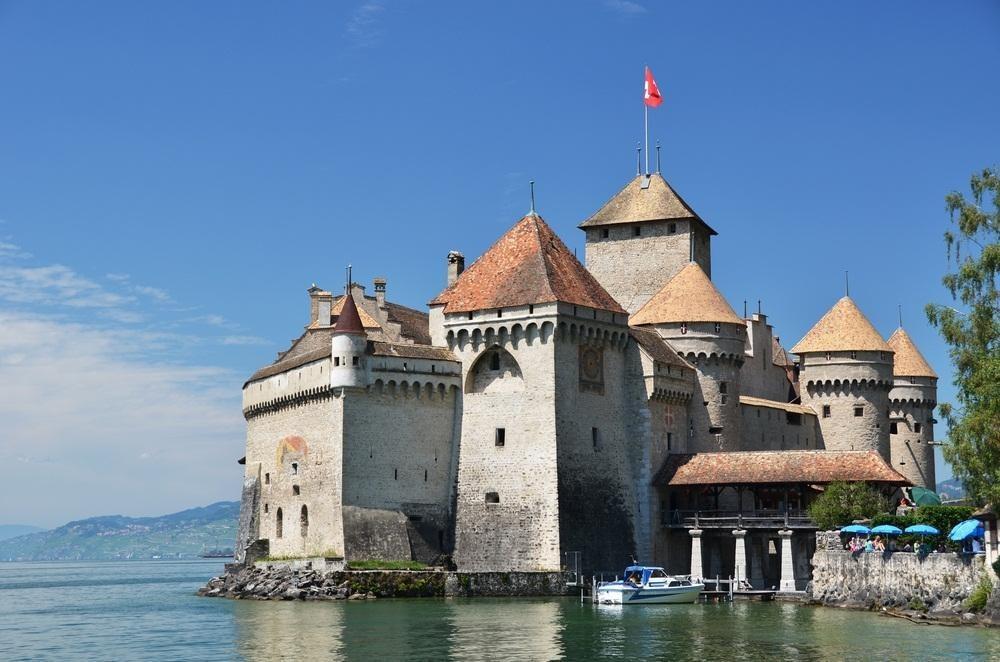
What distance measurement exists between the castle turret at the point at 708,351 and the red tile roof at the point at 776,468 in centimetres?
385

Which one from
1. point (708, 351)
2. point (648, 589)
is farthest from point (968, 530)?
point (708, 351)

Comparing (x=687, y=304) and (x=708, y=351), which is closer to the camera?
(x=708, y=351)

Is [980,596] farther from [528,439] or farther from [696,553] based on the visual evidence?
[528,439]

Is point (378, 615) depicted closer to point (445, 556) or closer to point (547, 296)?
point (445, 556)

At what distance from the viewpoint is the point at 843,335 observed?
70500 millimetres

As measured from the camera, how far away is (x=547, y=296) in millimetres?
55594

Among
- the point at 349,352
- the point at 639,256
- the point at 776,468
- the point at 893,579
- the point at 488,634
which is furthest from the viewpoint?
the point at 639,256

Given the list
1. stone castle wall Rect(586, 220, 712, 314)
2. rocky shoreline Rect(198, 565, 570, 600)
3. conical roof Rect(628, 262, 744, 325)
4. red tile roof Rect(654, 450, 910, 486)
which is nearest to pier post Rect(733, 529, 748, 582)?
red tile roof Rect(654, 450, 910, 486)

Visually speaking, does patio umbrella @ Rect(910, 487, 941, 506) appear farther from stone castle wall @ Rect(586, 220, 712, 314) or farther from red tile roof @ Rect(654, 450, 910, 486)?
stone castle wall @ Rect(586, 220, 712, 314)

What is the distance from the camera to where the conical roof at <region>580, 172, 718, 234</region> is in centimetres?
7112

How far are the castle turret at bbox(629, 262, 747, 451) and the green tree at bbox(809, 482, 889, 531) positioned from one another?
32.9 feet

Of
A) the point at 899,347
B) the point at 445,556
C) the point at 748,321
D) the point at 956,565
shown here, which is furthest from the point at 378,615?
the point at 899,347

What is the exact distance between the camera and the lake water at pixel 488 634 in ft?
120

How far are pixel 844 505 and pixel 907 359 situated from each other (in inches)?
1023
